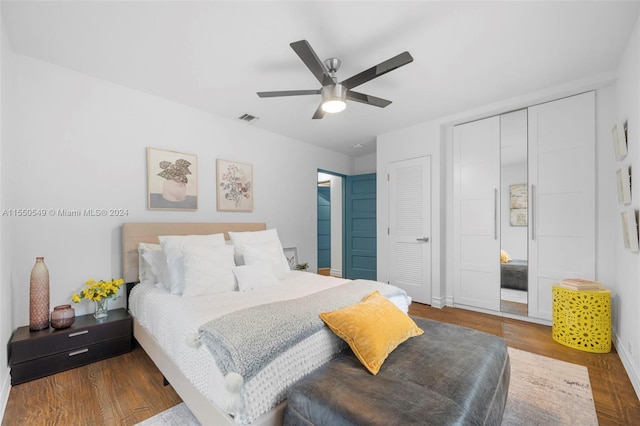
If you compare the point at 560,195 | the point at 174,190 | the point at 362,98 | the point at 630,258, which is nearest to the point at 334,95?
the point at 362,98

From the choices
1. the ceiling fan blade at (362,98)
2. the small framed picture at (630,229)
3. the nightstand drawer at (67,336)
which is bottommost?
the nightstand drawer at (67,336)

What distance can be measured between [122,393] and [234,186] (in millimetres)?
2415

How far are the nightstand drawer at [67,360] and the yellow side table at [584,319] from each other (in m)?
3.98

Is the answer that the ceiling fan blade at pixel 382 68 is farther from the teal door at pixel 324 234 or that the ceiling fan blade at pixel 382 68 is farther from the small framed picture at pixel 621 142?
the teal door at pixel 324 234

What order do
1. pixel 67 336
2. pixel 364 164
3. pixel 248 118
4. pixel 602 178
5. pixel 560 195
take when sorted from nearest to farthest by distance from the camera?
pixel 67 336 < pixel 602 178 < pixel 560 195 < pixel 248 118 < pixel 364 164

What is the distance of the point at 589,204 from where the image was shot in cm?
288

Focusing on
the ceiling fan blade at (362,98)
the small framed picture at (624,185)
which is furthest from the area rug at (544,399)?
the ceiling fan blade at (362,98)

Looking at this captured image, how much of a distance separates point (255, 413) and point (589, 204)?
11.7ft

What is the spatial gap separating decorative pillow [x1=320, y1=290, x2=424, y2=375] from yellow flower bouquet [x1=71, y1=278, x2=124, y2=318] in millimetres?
2034

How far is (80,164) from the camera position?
2562 millimetres

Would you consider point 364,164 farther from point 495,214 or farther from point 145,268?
point 145,268

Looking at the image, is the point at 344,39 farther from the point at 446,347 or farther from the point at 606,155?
the point at 606,155

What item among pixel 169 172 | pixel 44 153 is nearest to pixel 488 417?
pixel 169 172

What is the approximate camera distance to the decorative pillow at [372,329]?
1438mm
